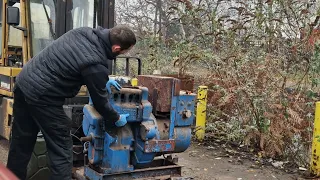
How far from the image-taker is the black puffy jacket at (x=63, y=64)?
4.06 m

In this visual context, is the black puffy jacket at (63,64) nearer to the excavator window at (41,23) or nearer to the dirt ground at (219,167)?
the excavator window at (41,23)

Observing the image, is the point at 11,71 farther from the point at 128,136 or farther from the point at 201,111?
the point at 201,111

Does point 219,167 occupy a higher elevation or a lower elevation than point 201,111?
lower

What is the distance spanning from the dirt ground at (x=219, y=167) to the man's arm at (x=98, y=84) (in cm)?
209

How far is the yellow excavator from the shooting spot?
5156mm

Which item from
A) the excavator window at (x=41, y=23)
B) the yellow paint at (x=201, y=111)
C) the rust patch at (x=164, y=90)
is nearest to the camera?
the rust patch at (x=164, y=90)

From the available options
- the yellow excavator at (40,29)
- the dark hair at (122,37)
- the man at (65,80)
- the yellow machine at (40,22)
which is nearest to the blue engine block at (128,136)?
the man at (65,80)

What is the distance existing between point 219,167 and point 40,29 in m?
3.20

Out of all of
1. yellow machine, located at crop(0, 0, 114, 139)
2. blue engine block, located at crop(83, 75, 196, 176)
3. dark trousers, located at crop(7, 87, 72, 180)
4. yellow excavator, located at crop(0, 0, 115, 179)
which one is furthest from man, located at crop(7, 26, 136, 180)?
yellow machine, located at crop(0, 0, 114, 139)

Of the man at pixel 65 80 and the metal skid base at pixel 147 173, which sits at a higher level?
the man at pixel 65 80

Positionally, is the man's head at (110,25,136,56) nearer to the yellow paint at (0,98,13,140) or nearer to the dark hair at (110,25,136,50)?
the dark hair at (110,25,136,50)

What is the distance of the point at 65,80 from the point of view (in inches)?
163

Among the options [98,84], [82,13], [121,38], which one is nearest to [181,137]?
[98,84]

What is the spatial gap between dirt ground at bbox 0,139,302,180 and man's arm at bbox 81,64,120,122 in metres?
2.09
